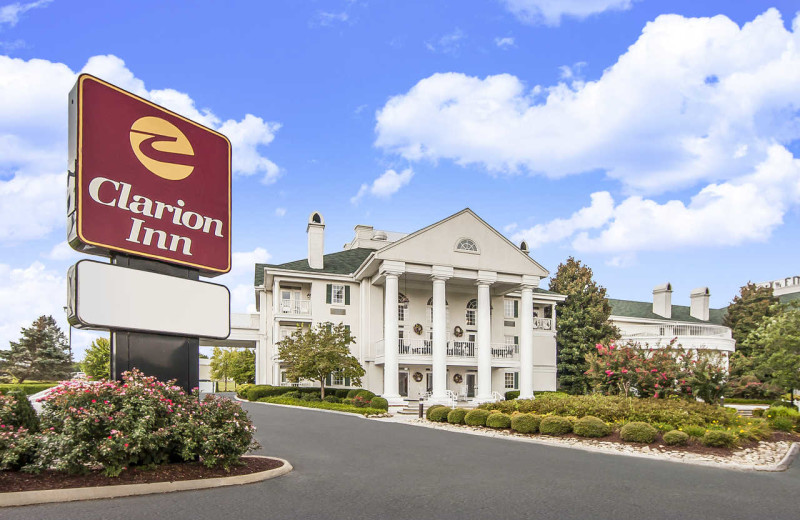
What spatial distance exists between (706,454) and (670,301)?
4291cm

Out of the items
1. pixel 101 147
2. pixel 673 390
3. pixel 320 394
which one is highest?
pixel 101 147

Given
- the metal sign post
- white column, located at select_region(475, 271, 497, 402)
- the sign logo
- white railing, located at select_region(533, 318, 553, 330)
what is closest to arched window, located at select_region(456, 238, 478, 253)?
white column, located at select_region(475, 271, 497, 402)

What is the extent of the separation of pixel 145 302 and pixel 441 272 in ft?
80.2

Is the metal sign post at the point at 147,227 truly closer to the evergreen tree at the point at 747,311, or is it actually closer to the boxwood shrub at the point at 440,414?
the boxwood shrub at the point at 440,414

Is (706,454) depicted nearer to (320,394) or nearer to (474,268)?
(474,268)

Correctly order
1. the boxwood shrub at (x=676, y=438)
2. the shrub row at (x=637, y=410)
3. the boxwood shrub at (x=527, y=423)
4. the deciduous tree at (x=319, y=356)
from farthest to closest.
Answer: the deciduous tree at (x=319, y=356) < the boxwood shrub at (x=527, y=423) < the shrub row at (x=637, y=410) < the boxwood shrub at (x=676, y=438)

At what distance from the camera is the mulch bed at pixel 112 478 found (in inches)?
370

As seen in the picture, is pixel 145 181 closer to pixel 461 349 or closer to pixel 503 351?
pixel 461 349

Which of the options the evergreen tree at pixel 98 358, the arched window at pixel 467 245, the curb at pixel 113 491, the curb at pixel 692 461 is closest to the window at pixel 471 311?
the arched window at pixel 467 245

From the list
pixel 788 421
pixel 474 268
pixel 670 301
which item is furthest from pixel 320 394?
pixel 670 301

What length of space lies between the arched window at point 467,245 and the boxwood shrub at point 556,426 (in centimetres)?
1735

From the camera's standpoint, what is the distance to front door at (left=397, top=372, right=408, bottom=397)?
125 ft

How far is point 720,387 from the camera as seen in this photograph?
22.1 meters

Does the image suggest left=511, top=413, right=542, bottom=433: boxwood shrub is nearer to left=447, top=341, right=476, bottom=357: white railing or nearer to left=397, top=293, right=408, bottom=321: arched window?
left=447, top=341, right=476, bottom=357: white railing
